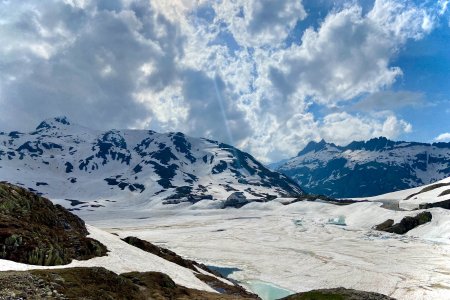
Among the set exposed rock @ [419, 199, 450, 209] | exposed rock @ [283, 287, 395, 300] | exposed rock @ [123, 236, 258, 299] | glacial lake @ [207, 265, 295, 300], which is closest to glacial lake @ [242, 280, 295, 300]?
glacial lake @ [207, 265, 295, 300]

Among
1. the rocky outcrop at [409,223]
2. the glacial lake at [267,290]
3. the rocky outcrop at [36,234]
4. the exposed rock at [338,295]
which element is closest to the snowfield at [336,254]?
the glacial lake at [267,290]

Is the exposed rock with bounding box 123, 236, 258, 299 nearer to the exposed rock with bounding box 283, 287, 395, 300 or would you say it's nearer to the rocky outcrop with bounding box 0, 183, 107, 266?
the rocky outcrop with bounding box 0, 183, 107, 266

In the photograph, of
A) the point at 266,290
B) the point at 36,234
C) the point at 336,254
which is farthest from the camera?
the point at 336,254

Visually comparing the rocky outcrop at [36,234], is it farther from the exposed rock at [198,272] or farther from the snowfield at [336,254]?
the snowfield at [336,254]

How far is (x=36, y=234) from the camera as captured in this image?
4400 cm

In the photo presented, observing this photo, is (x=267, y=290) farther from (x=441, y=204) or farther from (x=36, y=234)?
(x=441, y=204)

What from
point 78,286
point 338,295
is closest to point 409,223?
point 338,295

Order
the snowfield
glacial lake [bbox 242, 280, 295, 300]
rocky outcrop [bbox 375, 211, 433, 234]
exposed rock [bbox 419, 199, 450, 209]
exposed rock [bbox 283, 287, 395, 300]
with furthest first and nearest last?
exposed rock [bbox 419, 199, 450, 209] → rocky outcrop [bbox 375, 211, 433, 234] → the snowfield → glacial lake [bbox 242, 280, 295, 300] → exposed rock [bbox 283, 287, 395, 300]

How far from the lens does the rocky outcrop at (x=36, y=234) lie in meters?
38.8

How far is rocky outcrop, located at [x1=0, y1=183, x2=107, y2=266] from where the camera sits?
127 ft

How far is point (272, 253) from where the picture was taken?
114125 millimetres

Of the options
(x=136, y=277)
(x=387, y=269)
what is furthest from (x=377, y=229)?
(x=136, y=277)

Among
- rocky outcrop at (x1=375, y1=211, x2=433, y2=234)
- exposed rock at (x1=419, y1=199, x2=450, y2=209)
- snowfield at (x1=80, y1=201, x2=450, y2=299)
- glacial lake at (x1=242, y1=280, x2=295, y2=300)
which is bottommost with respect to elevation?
glacial lake at (x1=242, y1=280, x2=295, y2=300)

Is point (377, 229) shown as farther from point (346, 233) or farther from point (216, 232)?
point (216, 232)
